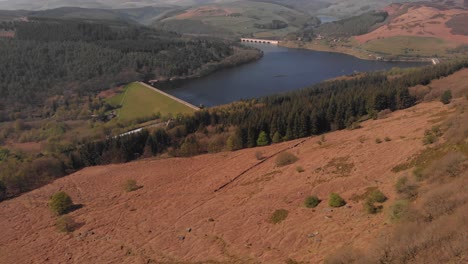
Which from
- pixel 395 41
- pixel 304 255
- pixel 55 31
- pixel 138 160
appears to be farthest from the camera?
pixel 395 41

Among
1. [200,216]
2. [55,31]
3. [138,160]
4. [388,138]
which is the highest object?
[55,31]

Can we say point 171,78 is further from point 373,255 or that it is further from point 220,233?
point 373,255

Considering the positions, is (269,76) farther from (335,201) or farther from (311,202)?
(335,201)

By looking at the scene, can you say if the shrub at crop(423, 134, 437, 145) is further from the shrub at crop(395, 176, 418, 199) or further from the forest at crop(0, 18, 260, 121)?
the forest at crop(0, 18, 260, 121)

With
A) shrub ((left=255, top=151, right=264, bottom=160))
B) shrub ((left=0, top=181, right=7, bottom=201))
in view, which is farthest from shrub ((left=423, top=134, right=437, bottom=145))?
shrub ((left=0, top=181, right=7, bottom=201))

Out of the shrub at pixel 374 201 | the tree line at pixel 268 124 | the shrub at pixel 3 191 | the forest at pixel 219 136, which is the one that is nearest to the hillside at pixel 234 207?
the shrub at pixel 374 201

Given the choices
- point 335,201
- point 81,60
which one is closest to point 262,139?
point 335,201

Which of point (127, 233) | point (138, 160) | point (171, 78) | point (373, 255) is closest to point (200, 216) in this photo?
point (127, 233)
